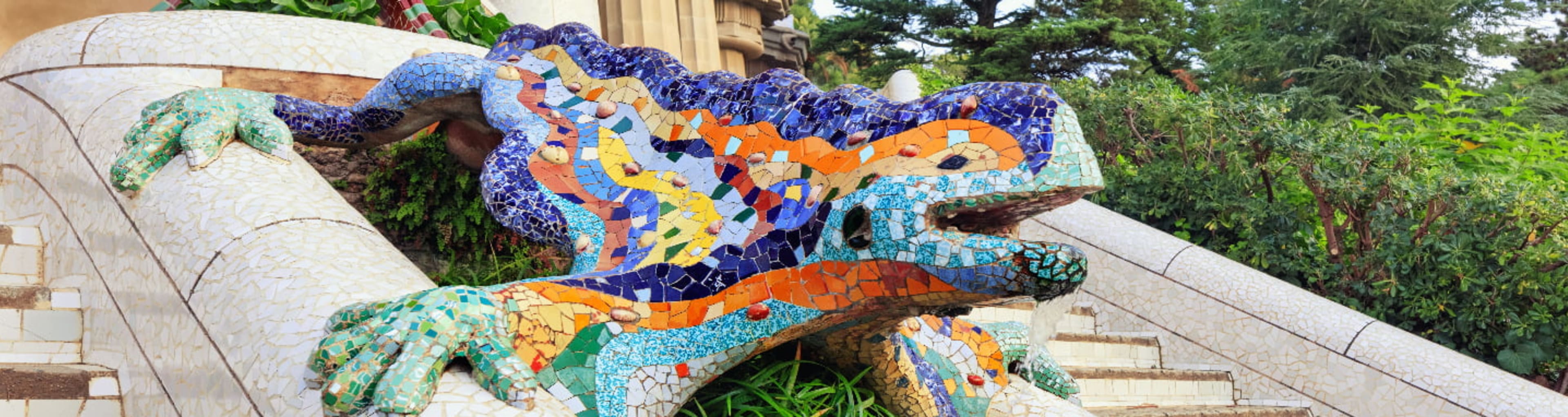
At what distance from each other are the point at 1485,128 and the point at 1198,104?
2.87 metres

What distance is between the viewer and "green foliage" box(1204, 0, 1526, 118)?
1532cm

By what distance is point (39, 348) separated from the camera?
164 inches

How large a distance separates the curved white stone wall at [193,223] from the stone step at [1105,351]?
3.19 m

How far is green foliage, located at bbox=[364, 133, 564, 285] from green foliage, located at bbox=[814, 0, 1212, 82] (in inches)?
671

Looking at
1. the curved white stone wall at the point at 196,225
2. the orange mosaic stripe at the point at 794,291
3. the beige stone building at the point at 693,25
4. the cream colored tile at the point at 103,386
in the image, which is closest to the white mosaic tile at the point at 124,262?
the curved white stone wall at the point at 196,225

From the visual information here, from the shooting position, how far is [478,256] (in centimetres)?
485

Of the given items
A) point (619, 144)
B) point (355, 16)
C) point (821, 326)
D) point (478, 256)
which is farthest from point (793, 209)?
point (355, 16)

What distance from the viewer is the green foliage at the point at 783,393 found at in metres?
3.45

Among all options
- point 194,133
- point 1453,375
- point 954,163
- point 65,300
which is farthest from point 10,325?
point 1453,375

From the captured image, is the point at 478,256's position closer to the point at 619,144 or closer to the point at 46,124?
the point at 619,144

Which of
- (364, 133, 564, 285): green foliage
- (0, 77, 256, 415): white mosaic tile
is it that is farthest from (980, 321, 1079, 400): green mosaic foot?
(0, 77, 256, 415): white mosaic tile

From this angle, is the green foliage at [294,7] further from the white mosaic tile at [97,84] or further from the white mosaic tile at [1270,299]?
the white mosaic tile at [1270,299]

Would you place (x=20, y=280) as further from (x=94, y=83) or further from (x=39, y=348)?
(x=94, y=83)

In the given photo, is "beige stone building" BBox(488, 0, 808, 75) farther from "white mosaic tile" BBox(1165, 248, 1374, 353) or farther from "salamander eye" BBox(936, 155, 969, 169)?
"salamander eye" BBox(936, 155, 969, 169)
